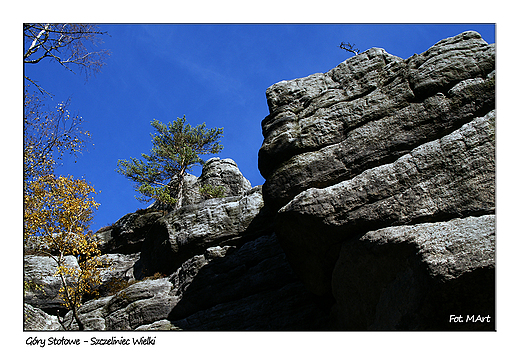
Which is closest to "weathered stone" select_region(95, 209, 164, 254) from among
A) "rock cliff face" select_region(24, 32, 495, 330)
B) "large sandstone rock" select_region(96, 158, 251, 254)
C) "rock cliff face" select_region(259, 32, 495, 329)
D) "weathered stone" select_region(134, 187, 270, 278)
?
"large sandstone rock" select_region(96, 158, 251, 254)

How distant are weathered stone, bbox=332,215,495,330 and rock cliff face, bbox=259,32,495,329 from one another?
28 mm

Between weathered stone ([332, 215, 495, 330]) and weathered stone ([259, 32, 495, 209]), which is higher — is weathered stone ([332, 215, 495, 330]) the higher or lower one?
the lower one

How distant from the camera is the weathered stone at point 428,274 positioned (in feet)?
27.9

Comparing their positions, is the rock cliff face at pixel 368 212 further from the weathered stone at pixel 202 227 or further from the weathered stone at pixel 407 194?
the weathered stone at pixel 202 227

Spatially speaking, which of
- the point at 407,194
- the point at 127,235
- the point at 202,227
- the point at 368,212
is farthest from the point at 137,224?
the point at 407,194

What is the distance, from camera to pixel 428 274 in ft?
28.6

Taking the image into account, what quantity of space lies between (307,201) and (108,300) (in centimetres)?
1409

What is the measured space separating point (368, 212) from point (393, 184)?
117cm

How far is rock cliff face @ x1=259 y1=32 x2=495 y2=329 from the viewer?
29.1ft

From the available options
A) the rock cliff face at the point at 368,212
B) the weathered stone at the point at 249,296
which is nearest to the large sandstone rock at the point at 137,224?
the weathered stone at the point at 249,296

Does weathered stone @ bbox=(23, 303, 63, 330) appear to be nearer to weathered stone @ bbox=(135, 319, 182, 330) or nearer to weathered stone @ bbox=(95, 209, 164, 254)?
weathered stone @ bbox=(135, 319, 182, 330)

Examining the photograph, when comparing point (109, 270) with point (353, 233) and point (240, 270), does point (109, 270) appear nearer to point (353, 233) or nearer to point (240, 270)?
point (240, 270)

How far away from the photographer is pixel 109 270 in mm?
24875

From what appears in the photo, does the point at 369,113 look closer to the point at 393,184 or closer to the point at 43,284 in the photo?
the point at 393,184
